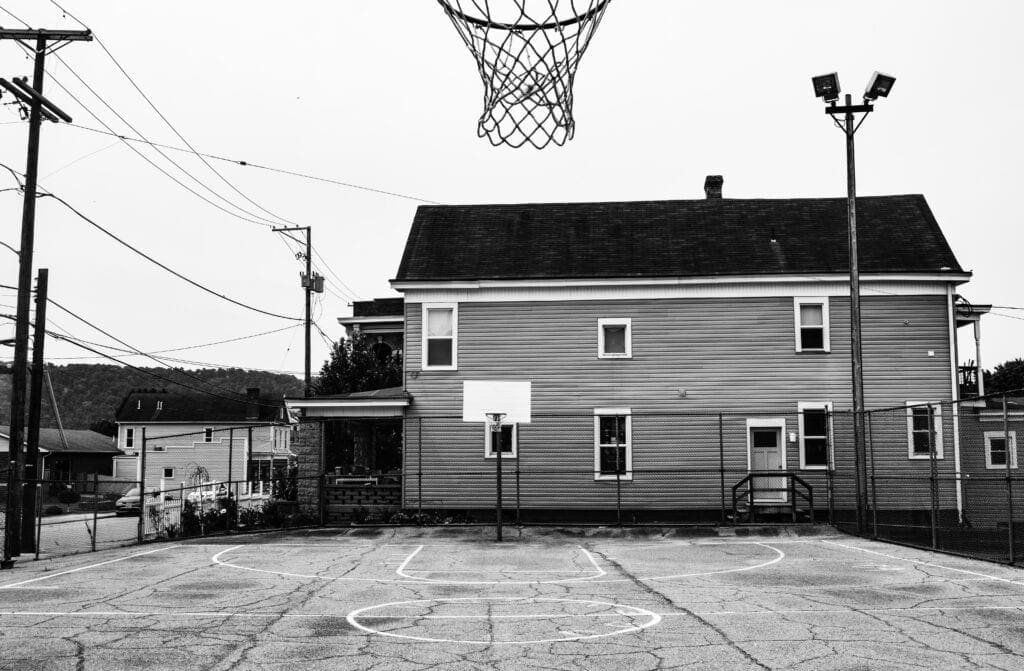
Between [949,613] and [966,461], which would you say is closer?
[949,613]

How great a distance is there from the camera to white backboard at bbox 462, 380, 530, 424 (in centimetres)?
2616

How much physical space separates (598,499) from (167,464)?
49.7 meters

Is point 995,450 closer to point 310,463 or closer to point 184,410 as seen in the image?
point 310,463

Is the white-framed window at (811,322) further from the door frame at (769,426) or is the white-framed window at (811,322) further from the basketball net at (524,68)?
the basketball net at (524,68)

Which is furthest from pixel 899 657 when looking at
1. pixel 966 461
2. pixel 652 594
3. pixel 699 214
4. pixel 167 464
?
pixel 167 464

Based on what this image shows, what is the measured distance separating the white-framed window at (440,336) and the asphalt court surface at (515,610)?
8.50m

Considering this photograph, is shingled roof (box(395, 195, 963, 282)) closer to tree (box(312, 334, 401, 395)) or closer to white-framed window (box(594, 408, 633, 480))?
white-framed window (box(594, 408, 633, 480))

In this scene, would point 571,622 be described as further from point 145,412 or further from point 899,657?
point 145,412

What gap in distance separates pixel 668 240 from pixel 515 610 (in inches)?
719

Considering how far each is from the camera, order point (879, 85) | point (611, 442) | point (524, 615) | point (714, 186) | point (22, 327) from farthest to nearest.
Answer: point (714, 186) < point (611, 442) < point (879, 85) < point (22, 327) < point (524, 615)

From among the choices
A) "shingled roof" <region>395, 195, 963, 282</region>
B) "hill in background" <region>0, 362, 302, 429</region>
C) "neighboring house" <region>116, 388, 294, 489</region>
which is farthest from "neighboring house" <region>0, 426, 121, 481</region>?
"shingled roof" <region>395, 195, 963, 282</region>

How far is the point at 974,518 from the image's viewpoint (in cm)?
2375

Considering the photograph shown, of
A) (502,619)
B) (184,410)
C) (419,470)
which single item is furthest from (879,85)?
(184,410)

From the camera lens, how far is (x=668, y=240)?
28.4 m
